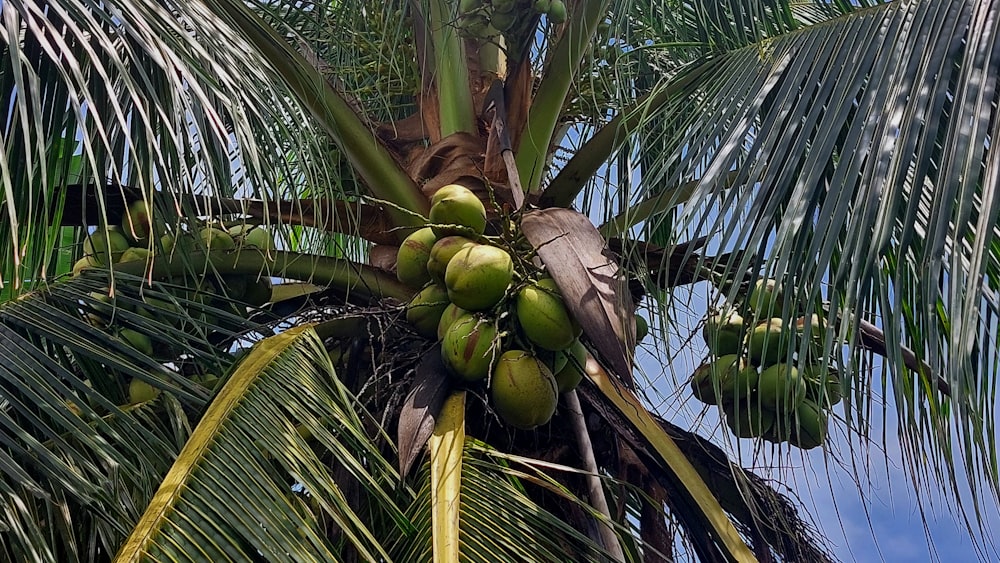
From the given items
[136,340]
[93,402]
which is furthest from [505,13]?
[93,402]

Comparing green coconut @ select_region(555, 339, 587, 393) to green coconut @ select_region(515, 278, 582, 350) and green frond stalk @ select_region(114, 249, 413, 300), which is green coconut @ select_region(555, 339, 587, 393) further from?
green frond stalk @ select_region(114, 249, 413, 300)

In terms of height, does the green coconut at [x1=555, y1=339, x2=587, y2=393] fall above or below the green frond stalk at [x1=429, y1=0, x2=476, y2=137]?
below

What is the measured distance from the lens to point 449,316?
2.04m

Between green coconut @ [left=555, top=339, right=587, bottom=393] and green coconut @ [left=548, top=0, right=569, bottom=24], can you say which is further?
green coconut @ [left=548, top=0, right=569, bottom=24]

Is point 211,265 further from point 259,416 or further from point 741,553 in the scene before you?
point 741,553

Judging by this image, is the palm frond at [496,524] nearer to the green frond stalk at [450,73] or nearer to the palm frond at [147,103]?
the palm frond at [147,103]

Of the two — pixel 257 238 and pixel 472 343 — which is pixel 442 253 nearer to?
pixel 472 343

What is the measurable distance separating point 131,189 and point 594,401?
106 centimetres

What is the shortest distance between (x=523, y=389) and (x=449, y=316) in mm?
200

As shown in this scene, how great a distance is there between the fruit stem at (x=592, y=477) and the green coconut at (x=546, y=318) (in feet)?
0.77

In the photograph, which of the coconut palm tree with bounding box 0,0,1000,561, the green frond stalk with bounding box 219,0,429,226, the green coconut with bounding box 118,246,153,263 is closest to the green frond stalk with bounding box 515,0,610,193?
the coconut palm tree with bounding box 0,0,1000,561

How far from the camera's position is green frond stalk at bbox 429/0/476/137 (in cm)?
264

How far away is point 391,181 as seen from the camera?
2381mm

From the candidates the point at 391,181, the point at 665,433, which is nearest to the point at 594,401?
the point at 665,433
